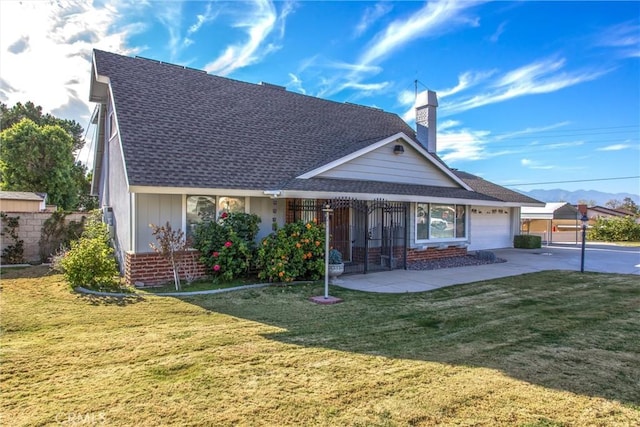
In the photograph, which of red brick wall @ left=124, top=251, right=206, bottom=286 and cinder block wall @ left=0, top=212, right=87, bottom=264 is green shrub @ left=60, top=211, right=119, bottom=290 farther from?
cinder block wall @ left=0, top=212, right=87, bottom=264

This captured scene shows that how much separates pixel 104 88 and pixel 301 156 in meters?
6.91

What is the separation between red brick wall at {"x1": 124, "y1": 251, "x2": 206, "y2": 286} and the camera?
861 cm

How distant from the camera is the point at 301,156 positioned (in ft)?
39.7

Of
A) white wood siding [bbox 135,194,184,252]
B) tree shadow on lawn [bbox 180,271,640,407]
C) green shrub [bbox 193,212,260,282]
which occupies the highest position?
white wood siding [bbox 135,194,184,252]

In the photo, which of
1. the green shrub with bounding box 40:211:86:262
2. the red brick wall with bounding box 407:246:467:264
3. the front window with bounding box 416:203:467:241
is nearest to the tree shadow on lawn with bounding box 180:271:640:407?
the red brick wall with bounding box 407:246:467:264

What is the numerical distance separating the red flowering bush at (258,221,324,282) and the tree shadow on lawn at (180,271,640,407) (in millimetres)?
583

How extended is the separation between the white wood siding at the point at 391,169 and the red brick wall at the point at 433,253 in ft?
8.37

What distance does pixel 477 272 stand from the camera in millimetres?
11414

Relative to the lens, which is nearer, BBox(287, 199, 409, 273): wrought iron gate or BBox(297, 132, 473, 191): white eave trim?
BBox(287, 199, 409, 273): wrought iron gate

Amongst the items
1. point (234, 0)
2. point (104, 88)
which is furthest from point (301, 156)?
point (104, 88)

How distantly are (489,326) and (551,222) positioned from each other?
24535 millimetres

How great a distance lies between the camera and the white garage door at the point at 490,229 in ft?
58.2

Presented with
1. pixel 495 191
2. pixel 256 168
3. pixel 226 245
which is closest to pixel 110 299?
pixel 226 245

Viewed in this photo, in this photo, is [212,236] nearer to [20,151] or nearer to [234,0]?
[234,0]
